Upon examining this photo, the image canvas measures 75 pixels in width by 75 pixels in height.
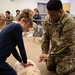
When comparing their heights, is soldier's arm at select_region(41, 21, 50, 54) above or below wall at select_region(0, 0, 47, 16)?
above

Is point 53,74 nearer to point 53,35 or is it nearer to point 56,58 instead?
point 56,58

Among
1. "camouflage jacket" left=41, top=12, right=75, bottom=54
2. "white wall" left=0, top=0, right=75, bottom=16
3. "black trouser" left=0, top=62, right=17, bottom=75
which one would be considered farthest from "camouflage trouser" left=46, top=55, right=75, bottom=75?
"white wall" left=0, top=0, right=75, bottom=16

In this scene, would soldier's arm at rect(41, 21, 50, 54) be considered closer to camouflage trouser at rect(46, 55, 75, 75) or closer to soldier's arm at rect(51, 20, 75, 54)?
camouflage trouser at rect(46, 55, 75, 75)

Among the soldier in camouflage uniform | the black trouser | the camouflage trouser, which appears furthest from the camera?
the camouflage trouser

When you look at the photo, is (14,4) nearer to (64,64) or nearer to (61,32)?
(61,32)

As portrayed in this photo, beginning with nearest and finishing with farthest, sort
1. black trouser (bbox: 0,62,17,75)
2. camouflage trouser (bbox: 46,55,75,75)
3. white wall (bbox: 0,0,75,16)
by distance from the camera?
black trouser (bbox: 0,62,17,75), camouflage trouser (bbox: 46,55,75,75), white wall (bbox: 0,0,75,16)

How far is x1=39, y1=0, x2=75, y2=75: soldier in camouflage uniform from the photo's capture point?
6.53 ft

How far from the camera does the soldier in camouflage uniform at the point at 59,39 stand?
1.99 meters

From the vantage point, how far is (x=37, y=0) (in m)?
9.40

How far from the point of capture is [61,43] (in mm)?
2051

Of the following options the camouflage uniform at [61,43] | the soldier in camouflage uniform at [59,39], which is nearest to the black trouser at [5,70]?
the soldier in camouflage uniform at [59,39]

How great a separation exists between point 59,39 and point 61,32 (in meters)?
0.13

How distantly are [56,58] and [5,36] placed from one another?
3.37 ft

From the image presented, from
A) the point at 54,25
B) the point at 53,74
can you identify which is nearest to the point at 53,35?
the point at 54,25
